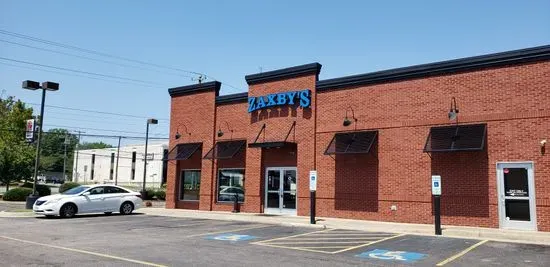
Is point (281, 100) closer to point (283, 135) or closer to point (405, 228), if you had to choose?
point (283, 135)

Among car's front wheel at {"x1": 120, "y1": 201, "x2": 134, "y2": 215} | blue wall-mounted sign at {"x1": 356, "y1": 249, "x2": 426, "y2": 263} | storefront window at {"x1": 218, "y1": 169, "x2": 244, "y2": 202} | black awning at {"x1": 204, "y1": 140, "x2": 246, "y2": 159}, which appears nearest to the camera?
blue wall-mounted sign at {"x1": 356, "y1": 249, "x2": 426, "y2": 263}

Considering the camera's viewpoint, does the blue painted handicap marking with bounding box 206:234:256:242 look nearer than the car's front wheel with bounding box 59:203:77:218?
Yes

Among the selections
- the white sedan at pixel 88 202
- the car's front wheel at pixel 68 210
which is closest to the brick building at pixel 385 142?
the white sedan at pixel 88 202

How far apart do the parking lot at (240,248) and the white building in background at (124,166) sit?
2227 inches

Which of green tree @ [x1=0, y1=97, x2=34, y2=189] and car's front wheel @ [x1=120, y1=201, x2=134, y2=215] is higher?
green tree @ [x1=0, y1=97, x2=34, y2=189]

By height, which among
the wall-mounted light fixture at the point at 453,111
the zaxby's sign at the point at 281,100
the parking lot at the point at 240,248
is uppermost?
the zaxby's sign at the point at 281,100

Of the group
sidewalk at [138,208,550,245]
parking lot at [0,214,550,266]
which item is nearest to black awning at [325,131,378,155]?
sidewalk at [138,208,550,245]

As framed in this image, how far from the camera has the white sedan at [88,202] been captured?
2139cm

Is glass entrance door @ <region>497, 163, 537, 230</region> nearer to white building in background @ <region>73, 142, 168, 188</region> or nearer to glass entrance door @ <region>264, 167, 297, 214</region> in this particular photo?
glass entrance door @ <region>264, 167, 297, 214</region>

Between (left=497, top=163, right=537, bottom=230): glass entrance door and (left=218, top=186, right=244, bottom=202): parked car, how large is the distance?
39.7 ft

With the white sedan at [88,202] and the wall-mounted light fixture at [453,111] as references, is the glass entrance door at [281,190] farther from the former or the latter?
the wall-mounted light fixture at [453,111]

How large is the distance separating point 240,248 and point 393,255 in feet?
12.2

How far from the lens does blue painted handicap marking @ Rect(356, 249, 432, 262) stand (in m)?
11.0

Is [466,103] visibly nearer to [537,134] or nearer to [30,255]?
[537,134]
